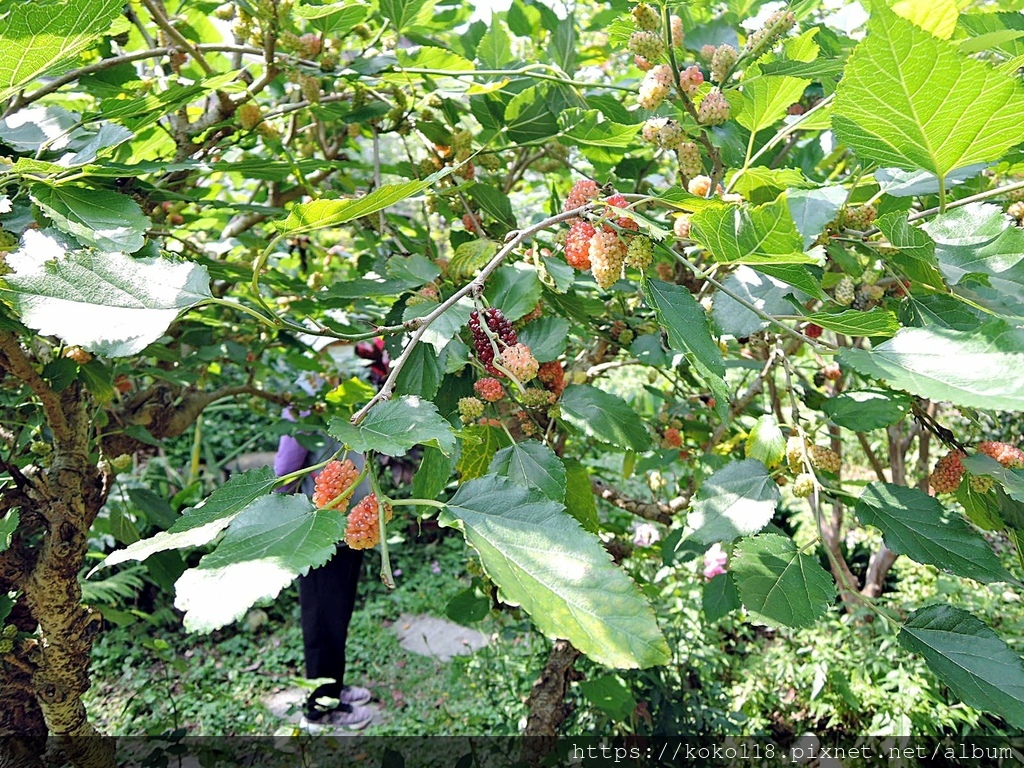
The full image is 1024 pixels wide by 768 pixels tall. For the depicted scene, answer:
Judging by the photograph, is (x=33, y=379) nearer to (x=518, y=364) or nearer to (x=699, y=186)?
(x=518, y=364)

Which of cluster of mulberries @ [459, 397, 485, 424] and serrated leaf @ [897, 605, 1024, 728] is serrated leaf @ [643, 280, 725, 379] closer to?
cluster of mulberries @ [459, 397, 485, 424]

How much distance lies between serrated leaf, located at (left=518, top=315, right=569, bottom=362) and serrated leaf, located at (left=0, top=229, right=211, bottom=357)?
0.96 feet

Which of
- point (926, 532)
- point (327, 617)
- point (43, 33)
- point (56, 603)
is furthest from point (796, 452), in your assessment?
point (327, 617)

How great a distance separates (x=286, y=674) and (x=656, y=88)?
2.18 metres

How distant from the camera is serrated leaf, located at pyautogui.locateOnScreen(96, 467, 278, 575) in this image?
1.33 ft

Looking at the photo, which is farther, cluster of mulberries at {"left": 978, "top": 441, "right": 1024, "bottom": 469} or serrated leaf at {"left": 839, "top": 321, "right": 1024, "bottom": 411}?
cluster of mulberries at {"left": 978, "top": 441, "right": 1024, "bottom": 469}

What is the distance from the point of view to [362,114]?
877 millimetres

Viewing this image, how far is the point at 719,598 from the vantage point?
1022 millimetres

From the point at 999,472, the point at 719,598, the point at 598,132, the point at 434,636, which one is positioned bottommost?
the point at 434,636

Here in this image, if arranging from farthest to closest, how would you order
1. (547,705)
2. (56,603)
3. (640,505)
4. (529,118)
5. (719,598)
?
(547,705) < (640,505) < (719,598) < (56,603) < (529,118)

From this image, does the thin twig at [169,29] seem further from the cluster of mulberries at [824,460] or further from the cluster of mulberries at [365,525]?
the cluster of mulberries at [824,460]

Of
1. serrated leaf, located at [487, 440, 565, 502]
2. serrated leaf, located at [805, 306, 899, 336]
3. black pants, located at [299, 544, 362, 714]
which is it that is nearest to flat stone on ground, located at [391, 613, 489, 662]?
black pants, located at [299, 544, 362, 714]

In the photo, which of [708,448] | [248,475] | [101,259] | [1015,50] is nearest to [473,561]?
[708,448]

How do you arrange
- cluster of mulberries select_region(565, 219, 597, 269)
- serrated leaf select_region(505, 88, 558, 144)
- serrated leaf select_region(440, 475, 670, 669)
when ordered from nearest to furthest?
serrated leaf select_region(440, 475, 670, 669) < cluster of mulberries select_region(565, 219, 597, 269) < serrated leaf select_region(505, 88, 558, 144)
